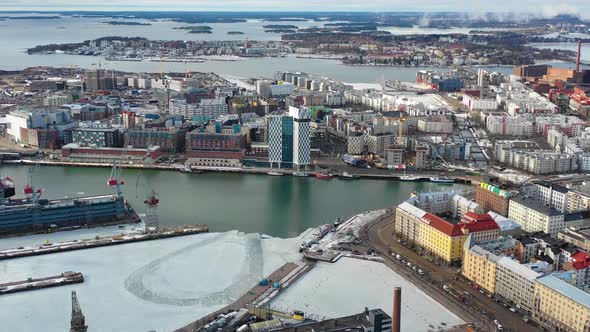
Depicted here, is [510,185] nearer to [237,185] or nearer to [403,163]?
[403,163]

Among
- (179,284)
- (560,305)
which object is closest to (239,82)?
(179,284)

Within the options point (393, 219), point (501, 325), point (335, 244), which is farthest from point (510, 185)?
point (501, 325)

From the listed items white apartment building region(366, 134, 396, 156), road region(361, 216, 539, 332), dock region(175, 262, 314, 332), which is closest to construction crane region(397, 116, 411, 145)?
white apartment building region(366, 134, 396, 156)

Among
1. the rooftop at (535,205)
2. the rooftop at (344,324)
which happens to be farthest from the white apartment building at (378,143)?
the rooftop at (344,324)

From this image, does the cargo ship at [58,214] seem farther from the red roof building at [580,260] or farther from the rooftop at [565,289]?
the red roof building at [580,260]

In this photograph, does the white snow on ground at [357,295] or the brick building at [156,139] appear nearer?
the white snow on ground at [357,295]

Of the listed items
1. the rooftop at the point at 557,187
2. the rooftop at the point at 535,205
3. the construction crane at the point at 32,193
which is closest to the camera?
the rooftop at the point at 535,205
